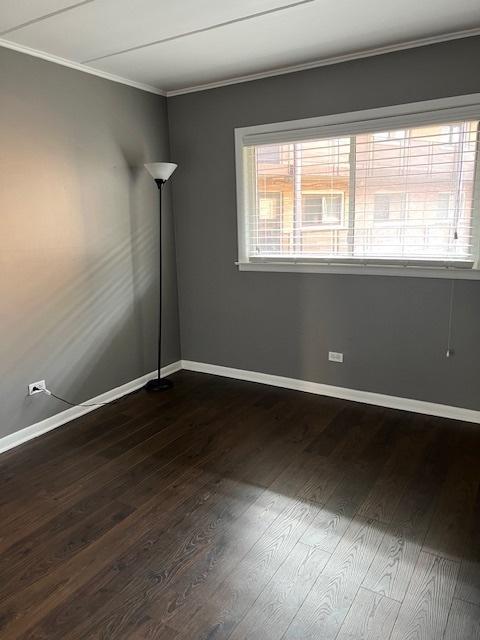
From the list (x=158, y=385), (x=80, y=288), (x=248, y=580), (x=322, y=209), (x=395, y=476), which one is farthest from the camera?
(x=158, y=385)

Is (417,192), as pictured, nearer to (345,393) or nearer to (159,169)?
(345,393)

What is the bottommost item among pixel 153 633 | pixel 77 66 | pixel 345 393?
pixel 153 633

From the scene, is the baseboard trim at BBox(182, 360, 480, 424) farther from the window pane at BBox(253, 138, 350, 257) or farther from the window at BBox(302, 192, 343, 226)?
the window at BBox(302, 192, 343, 226)

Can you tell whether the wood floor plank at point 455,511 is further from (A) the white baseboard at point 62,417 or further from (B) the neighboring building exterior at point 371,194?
(A) the white baseboard at point 62,417

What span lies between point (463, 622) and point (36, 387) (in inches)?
106

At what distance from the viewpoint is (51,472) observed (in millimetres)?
2750

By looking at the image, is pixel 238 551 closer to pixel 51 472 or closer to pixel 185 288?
pixel 51 472

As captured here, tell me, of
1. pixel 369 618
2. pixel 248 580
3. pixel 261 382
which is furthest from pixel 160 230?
pixel 369 618

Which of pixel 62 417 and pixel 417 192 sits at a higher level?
pixel 417 192

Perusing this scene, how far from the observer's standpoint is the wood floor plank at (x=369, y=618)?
1.66 m

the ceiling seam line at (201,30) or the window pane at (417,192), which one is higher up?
the ceiling seam line at (201,30)

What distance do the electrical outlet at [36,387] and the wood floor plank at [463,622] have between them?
2.63m

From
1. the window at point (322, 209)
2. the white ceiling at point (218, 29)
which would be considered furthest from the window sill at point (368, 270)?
the white ceiling at point (218, 29)

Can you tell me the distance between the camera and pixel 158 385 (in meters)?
4.02
